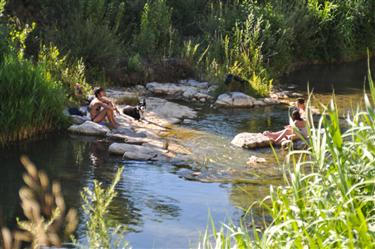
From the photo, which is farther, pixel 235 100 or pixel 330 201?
pixel 235 100

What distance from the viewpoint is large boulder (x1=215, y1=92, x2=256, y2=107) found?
1630 cm

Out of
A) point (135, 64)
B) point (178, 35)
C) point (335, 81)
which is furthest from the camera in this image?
point (335, 81)

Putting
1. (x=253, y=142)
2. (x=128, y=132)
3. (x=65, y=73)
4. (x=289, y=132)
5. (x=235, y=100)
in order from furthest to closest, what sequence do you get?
1. (x=235, y=100)
2. (x=65, y=73)
3. (x=128, y=132)
4. (x=289, y=132)
5. (x=253, y=142)

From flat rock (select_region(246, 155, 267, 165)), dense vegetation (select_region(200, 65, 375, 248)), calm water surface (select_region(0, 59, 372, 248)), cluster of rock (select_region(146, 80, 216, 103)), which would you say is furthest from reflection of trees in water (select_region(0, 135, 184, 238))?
cluster of rock (select_region(146, 80, 216, 103))

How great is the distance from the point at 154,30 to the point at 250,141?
700cm

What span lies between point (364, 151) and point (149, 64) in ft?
41.7

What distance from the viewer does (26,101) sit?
12.3m

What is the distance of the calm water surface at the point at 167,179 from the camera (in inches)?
345

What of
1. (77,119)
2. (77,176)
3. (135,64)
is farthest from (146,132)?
(135,64)

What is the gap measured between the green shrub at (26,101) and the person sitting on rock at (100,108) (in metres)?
0.62

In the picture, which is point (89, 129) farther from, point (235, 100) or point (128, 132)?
point (235, 100)

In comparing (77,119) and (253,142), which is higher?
(77,119)

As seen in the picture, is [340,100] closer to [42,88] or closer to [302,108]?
[302,108]

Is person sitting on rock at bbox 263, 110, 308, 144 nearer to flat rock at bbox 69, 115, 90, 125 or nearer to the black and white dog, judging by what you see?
the black and white dog
